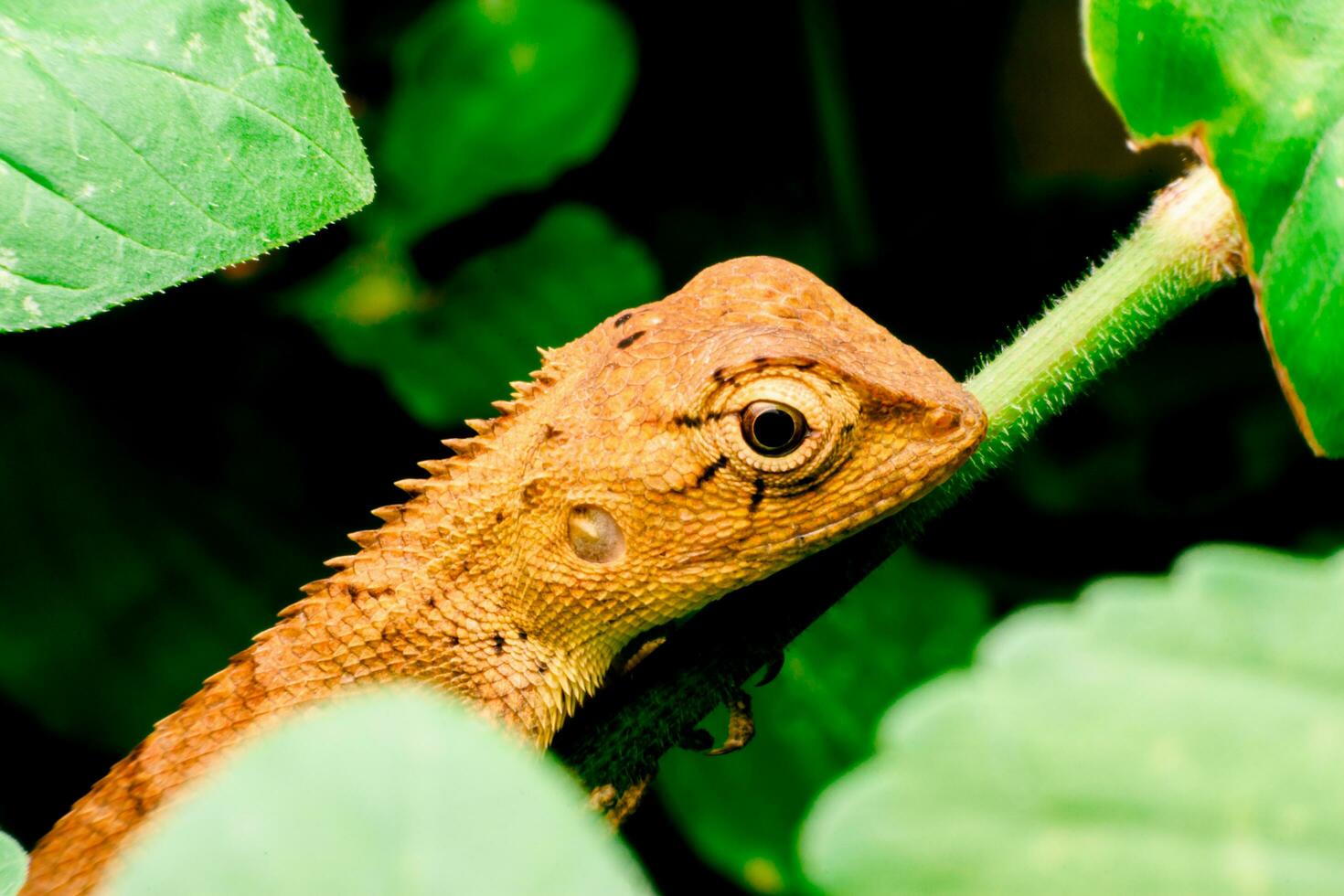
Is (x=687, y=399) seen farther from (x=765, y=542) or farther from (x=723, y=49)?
(x=723, y=49)

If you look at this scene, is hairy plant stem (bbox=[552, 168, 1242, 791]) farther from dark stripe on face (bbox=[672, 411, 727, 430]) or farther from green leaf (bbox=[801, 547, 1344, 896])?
green leaf (bbox=[801, 547, 1344, 896])

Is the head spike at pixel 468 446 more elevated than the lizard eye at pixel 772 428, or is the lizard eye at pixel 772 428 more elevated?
the head spike at pixel 468 446

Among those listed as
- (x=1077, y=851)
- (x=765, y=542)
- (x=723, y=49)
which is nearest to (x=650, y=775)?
(x=765, y=542)

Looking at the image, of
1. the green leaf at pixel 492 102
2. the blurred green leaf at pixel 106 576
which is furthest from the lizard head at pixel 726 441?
the blurred green leaf at pixel 106 576

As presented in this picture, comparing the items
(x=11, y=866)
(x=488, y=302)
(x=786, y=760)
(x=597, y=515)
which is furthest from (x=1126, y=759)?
(x=488, y=302)

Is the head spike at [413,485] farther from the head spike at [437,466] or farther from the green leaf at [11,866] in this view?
the green leaf at [11,866]

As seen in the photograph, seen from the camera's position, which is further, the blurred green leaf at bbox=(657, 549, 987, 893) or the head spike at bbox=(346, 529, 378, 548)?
the blurred green leaf at bbox=(657, 549, 987, 893)

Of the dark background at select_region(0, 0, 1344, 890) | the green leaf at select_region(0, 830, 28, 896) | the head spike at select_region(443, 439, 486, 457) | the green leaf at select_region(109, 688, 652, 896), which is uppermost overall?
the dark background at select_region(0, 0, 1344, 890)

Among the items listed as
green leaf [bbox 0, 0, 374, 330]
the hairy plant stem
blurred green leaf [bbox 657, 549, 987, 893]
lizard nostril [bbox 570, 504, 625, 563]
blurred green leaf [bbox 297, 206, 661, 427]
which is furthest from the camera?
blurred green leaf [bbox 297, 206, 661, 427]

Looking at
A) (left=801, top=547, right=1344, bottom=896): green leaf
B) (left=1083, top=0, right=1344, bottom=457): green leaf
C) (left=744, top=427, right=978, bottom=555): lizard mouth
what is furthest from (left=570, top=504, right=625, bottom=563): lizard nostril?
(left=801, top=547, right=1344, bottom=896): green leaf
